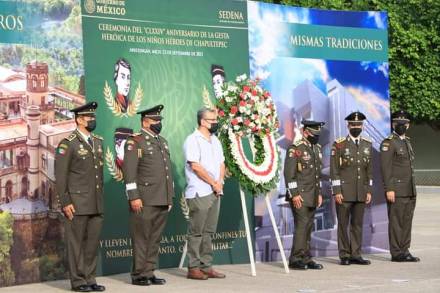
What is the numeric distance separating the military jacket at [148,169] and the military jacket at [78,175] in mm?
412

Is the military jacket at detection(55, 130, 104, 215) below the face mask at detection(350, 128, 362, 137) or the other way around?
below

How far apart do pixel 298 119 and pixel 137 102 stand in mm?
2513

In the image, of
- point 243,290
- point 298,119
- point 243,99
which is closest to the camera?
point 243,290

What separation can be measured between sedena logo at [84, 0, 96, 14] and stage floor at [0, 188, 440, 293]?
3074mm

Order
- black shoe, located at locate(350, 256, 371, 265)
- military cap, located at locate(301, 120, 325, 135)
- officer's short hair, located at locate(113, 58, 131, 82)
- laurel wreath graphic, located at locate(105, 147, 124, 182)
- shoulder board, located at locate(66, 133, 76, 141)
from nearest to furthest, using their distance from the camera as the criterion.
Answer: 1. shoulder board, located at locate(66, 133, 76, 141)
2. laurel wreath graphic, located at locate(105, 147, 124, 182)
3. officer's short hair, located at locate(113, 58, 131, 82)
4. military cap, located at locate(301, 120, 325, 135)
5. black shoe, located at locate(350, 256, 371, 265)

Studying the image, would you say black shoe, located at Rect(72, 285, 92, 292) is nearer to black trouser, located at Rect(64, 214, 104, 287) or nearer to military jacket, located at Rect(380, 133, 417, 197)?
black trouser, located at Rect(64, 214, 104, 287)

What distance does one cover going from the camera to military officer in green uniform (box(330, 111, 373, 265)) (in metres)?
13.7

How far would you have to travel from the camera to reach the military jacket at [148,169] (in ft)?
37.3

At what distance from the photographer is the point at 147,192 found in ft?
37.6

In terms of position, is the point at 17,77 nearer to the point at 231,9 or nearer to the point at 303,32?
the point at 231,9

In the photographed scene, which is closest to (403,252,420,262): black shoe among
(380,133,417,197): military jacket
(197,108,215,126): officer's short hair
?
(380,133,417,197): military jacket

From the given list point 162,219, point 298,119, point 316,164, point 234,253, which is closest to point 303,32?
point 298,119

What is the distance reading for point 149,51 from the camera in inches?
505

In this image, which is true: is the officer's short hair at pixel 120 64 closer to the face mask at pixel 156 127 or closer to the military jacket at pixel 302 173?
the face mask at pixel 156 127
